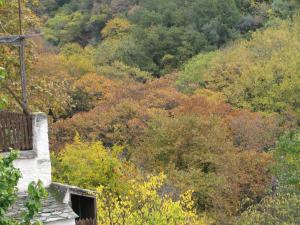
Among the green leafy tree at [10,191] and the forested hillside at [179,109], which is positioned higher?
the green leafy tree at [10,191]

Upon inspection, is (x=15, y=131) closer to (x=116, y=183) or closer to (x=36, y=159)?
(x=36, y=159)

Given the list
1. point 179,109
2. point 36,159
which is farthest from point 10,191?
point 179,109

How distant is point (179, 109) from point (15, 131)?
24075 mm

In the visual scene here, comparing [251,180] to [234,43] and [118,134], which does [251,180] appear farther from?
[234,43]

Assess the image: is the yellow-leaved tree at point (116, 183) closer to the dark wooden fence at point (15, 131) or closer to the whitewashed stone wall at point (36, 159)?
the whitewashed stone wall at point (36, 159)

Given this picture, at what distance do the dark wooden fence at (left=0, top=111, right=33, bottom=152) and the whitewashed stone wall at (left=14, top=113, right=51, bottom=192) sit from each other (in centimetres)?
13

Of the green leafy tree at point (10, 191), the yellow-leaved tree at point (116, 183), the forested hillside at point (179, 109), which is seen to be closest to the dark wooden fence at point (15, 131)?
the green leafy tree at point (10, 191)

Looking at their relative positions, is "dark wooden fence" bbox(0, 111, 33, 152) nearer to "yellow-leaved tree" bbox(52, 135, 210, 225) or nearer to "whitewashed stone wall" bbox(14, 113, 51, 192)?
"whitewashed stone wall" bbox(14, 113, 51, 192)

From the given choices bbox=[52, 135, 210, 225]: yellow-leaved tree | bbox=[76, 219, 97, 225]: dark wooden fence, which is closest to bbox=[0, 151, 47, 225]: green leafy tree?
bbox=[76, 219, 97, 225]: dark wooden fence

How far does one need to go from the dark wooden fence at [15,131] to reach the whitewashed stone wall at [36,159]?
0.41 feet

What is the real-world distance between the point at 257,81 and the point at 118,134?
13.6 meters

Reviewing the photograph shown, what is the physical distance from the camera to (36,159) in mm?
12227

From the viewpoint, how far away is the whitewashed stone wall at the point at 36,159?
12156 mm

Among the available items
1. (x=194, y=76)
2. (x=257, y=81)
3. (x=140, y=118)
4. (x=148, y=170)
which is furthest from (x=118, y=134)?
(x=194, y=76)
